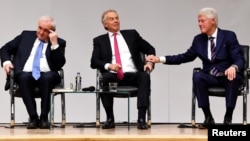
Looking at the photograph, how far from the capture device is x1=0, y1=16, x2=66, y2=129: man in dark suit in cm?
591

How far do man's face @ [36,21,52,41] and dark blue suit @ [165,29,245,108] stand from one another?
4.55 feet

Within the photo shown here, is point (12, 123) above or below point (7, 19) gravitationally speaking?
below

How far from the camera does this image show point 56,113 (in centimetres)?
732

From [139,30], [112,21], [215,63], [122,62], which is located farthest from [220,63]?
[139,30]

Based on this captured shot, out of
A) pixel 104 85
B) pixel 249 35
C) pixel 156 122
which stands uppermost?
pixel 249 35

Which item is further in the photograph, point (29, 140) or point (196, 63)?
point (196, 63)

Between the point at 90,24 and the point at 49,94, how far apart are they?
162 centimetres

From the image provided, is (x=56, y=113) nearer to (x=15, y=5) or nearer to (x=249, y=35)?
(x=15, y=5)

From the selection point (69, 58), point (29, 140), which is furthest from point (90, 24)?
point (29, 140)

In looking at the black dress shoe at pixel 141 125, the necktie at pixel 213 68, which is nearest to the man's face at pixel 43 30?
the black dress shoe at pixel 141 125

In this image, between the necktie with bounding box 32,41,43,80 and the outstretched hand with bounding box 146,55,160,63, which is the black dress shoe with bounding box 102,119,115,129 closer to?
the outstretched hand with bounding box 146,55,160,63

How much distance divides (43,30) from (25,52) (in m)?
0.29

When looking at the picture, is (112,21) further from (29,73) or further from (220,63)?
(220,63)

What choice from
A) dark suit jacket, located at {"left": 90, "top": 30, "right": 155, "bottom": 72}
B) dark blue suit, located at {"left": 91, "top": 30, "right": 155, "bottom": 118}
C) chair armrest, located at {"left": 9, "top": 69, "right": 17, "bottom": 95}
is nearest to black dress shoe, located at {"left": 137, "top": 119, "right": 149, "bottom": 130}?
dark blue suit, located at {"left": 91, "top": 30, "right": 155, "bottom": 118}
